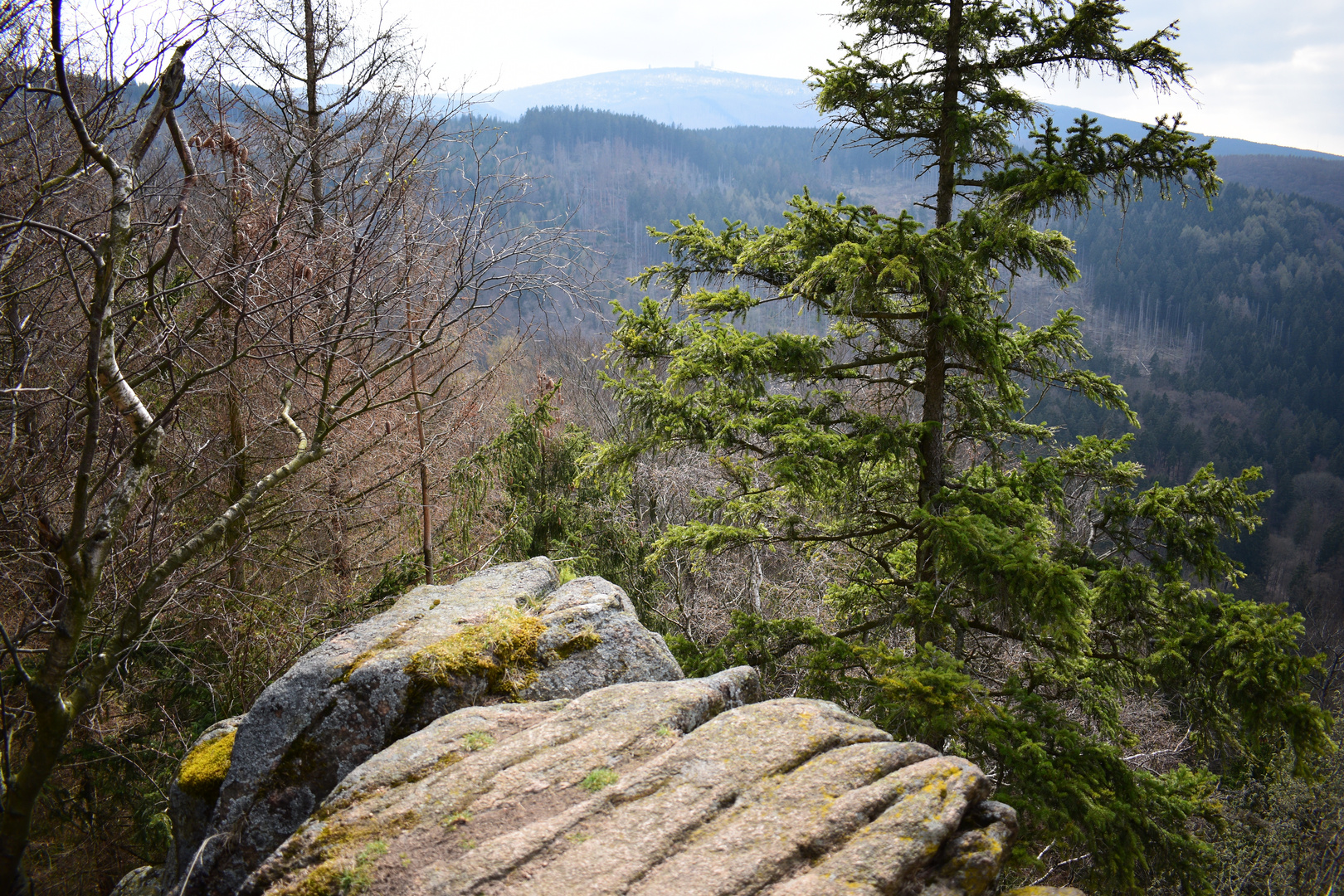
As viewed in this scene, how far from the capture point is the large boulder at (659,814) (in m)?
2.61

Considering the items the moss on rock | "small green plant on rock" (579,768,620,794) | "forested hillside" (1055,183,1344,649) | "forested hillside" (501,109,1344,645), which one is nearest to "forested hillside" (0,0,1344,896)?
the moss on rock

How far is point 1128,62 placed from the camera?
5492 millimetres

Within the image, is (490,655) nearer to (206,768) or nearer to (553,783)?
(553,783)

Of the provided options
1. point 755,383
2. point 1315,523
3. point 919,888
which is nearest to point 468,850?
point 919,888

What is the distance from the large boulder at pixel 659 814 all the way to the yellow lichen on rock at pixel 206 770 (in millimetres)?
1227

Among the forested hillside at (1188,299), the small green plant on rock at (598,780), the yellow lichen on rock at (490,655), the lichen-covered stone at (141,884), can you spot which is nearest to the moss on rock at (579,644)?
the yellow lichen on rock at (490,655)

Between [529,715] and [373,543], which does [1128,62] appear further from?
[373,543]

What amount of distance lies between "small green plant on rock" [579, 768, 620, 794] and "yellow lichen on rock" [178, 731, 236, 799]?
219cm

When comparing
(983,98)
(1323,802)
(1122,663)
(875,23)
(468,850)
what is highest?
(875,23)

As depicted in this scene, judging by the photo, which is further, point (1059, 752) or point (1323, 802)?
point (1323, 802)

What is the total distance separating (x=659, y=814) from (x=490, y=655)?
68.8 inches

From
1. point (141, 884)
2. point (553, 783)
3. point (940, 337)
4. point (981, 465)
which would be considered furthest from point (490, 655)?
point (981, 465)

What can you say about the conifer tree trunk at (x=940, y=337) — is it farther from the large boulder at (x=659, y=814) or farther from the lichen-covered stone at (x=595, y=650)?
the large boulder at (x=659, y=814)

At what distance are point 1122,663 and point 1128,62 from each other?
4.98 m
